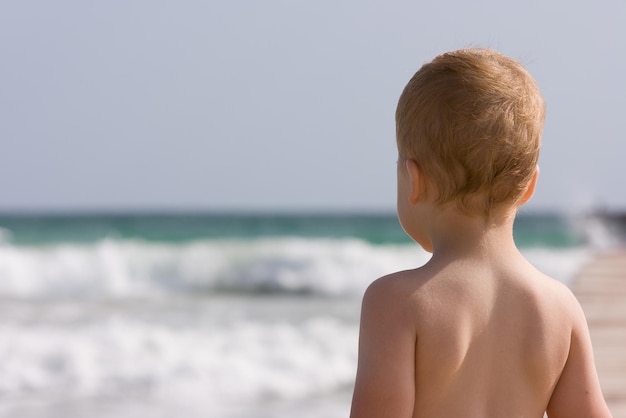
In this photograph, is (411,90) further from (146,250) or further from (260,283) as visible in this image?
(146,250)

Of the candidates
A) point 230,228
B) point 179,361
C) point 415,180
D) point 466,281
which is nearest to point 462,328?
point 466,281

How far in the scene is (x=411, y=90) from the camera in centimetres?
126

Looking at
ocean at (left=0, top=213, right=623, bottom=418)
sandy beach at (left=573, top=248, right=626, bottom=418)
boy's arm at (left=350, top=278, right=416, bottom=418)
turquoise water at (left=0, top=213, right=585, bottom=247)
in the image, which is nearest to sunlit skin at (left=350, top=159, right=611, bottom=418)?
boy's arm at (left=350, top=278, right=416, bottom=418)

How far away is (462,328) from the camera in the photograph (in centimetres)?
123

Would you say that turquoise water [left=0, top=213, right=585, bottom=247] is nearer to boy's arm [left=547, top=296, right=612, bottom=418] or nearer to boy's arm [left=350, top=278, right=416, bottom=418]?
boy's arm [left=547, top=296, right=612, bottom=418]

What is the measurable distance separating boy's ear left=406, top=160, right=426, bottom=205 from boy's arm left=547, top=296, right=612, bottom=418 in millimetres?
286

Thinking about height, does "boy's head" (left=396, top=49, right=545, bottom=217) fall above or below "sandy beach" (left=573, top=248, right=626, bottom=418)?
above

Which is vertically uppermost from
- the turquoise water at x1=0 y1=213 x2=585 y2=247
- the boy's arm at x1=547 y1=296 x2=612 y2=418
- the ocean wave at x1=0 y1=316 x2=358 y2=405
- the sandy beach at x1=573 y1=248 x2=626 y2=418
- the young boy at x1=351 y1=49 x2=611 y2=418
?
the young boy at x1=351 y1=49 x2=611 y2=418

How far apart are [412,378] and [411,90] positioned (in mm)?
396

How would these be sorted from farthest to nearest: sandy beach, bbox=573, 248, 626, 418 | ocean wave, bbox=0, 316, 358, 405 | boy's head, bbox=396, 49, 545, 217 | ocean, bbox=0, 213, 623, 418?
ocean wave, bbox=0, 316, 358, 405
ocean, bbox=0, 213, 623, 418
sandy beach, bbox=573, 248, 626, 418
boy's head, bbox=396, 49, 545, 217

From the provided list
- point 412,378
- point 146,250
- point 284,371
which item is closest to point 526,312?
point 412,378

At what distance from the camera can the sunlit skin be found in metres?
1.22

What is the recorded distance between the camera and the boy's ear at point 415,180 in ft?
4.09

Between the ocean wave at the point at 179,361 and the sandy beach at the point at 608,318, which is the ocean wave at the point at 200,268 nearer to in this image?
the sandy beach at the point at 608,318
